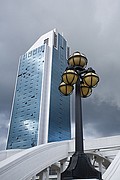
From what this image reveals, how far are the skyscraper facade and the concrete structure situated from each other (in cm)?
3918

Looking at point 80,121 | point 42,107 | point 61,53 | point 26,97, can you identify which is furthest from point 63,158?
point 61,53

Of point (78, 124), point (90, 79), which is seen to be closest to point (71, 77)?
point (90, 79)

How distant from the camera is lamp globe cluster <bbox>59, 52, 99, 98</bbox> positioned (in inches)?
153

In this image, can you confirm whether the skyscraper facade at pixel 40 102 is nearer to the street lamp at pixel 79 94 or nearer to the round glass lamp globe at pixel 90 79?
the street lamp at pixel 79 94

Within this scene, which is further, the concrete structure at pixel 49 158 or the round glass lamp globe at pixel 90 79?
the concrete structure at pixel 49 158

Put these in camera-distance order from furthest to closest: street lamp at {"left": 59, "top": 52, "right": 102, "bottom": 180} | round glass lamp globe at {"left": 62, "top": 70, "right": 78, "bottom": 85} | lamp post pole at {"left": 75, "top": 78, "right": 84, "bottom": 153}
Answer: round glass lamp globe at {"left": 62, "top": 70, "right": 78, "bottom": 85}
lamp post pole at {"left": 75, "top": 78, "right": 84, "bottom": 153}
street lamp at {"left": 59, "top": 52, "right": 102, "bottom": 180}

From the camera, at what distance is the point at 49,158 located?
1266 cm

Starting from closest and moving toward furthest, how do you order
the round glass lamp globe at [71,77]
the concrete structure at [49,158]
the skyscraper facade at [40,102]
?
the round glass lamp globe at [71,77], the concrete structure at [49,158], the skyscraper facade at [40,102]

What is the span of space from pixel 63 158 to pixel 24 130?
46159mm

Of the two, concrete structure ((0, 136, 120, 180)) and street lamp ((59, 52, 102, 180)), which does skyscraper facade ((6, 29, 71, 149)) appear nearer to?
concrete structure ((0, 136, 120, 180))

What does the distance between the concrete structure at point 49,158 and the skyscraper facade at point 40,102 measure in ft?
129

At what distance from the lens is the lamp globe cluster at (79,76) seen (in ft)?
12.8

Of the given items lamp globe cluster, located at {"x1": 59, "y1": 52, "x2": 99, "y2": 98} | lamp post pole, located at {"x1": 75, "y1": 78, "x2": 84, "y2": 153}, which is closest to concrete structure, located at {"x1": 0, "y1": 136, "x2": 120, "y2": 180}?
lamp post pole, located at {"x1": 75, "y1": 78, "x2": 84, "y2": 153}

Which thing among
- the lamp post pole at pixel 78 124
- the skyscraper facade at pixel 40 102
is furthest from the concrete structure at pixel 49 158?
the skyscraper facade at pixel 40 102
